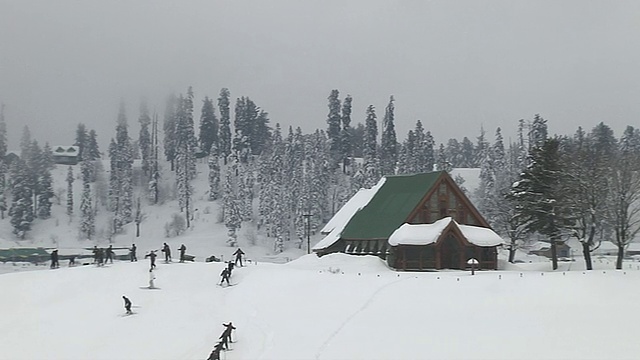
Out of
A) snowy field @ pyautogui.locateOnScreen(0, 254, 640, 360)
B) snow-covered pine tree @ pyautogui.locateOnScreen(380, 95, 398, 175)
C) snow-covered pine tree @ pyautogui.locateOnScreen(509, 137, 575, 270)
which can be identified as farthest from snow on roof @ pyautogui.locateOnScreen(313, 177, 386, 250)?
snow-covered pine tree @ pyautogui.locateOnScreen(380, 95, 398, 175)

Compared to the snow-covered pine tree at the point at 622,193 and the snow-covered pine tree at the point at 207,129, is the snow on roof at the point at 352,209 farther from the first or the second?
the snow-covered pine tree at the point at 207,129

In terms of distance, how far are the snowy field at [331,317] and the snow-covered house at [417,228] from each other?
8.62 metres

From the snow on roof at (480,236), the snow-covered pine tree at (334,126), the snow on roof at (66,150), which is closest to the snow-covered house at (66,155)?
the snow on roof at (66,150)

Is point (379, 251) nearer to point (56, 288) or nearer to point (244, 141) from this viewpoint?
point (56, 288)

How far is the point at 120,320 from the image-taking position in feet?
111

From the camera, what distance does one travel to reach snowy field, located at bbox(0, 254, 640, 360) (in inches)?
1011

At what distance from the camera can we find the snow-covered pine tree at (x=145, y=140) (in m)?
138

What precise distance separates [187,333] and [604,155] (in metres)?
30.1

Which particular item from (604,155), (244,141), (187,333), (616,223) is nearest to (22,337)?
(187,333)

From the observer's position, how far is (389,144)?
13112 centimetres

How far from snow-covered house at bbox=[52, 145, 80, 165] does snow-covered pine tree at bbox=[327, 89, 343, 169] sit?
61301 millimetres

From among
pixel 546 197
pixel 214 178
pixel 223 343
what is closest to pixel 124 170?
pixel 214 178

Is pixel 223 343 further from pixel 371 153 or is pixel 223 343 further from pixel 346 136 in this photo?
pixel 346 136

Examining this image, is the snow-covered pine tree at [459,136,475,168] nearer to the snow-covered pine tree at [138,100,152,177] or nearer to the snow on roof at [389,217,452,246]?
the snow-covered pine tree at [138,100,152,177]
